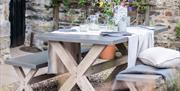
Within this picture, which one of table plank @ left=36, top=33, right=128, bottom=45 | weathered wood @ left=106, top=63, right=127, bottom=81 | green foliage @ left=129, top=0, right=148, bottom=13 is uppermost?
green foliage @ left=129, top=0, right=148, bottom=13

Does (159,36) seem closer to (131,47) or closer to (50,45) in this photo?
(131,47)

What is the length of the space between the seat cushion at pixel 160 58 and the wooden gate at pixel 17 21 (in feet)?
11.3

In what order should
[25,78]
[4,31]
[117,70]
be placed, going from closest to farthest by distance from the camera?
[25,78]
[117,70]
[4,31]

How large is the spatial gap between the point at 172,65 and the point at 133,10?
9.33 ft

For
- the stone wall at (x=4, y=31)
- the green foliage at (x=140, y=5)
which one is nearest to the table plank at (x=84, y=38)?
the stone wall at (x=4, y=31)

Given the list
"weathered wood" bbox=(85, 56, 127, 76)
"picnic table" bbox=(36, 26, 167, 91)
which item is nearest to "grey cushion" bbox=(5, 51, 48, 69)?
"picnic table" bbox=(36, 26, 167, 91)

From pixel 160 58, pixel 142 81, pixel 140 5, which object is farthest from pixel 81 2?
pixel 142 81

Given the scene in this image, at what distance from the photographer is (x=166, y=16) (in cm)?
647

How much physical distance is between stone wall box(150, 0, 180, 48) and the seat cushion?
2.51 meters

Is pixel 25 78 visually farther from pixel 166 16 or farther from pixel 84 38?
pixel 166 16

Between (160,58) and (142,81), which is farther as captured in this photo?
(160,58)

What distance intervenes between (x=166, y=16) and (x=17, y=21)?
100 inches

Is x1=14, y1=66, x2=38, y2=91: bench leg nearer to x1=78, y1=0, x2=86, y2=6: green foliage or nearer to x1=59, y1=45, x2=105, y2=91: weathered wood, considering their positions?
x1=59, y1=45, x2=105, y2=91: weathered wood

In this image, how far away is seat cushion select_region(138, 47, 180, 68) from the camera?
3.78 m
